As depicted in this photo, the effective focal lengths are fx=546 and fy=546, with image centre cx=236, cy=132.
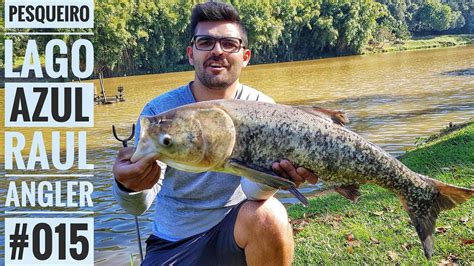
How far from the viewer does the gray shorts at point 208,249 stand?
3455 mm

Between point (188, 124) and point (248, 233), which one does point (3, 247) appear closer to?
point (248, 233)

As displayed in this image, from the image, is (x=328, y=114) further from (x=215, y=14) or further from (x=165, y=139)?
(x=215, y=14)

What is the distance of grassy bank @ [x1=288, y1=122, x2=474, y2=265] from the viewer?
4.62 metres

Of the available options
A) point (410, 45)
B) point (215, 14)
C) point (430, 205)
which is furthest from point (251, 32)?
point (430, 205)

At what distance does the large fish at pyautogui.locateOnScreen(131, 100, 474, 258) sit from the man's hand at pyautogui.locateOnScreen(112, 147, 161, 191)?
13cm

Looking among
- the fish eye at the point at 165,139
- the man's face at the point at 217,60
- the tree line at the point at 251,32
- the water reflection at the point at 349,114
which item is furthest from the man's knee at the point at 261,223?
the tree line at the point at 251,32

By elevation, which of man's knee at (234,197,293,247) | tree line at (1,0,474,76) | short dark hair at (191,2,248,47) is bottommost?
tree line at (1,0,474,76)

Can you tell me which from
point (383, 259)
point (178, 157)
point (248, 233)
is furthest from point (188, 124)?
point (383, 259)

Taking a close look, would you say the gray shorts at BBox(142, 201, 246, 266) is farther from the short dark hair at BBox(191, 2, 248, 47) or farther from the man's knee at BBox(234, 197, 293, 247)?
the short dark hair at BBox(191, 2, 248, 47)

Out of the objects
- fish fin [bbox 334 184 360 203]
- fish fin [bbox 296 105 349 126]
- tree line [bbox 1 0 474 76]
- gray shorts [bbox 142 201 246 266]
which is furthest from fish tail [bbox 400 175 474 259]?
tree line [bbox 1 0 474 76]

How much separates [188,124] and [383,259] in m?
2.72

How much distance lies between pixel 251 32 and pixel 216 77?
199 feet

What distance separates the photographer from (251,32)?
63.3 m

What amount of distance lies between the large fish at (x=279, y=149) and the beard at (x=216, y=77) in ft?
2.76
